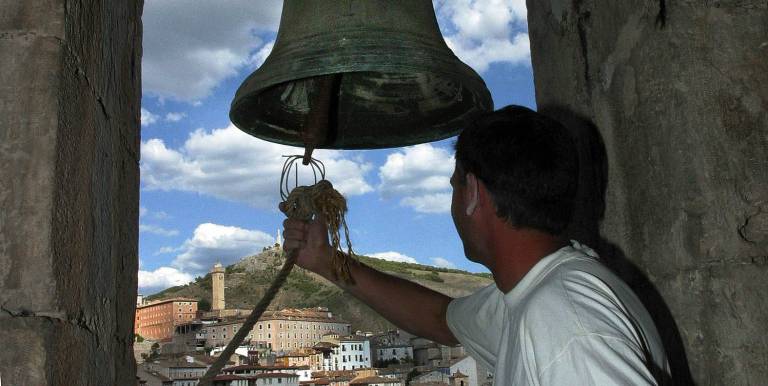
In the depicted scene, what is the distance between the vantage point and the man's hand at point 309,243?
211cm

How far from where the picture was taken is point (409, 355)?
41.6m

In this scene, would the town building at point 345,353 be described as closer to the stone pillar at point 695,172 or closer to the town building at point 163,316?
the town building at point 163,316

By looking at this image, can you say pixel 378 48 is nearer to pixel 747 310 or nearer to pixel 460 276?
pixel 747 310

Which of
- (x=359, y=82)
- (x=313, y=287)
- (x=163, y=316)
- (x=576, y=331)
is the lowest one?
(x=576, y=331)

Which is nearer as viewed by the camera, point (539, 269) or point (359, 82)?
point (539, 269)

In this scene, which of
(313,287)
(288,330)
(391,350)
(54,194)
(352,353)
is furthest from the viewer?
(313,287)

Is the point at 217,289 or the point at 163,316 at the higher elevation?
the point at 217,289

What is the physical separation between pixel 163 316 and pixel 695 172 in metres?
57.2

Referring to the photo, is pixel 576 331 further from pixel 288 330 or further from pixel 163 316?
pixel 163 316

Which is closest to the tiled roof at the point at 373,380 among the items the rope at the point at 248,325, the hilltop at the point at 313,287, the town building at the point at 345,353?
the town building at the point at 345,353

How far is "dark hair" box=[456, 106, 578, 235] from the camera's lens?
1.55m

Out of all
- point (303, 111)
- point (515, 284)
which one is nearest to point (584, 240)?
point (515, 284)

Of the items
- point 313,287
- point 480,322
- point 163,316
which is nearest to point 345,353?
point 313,287

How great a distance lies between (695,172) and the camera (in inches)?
72.9
